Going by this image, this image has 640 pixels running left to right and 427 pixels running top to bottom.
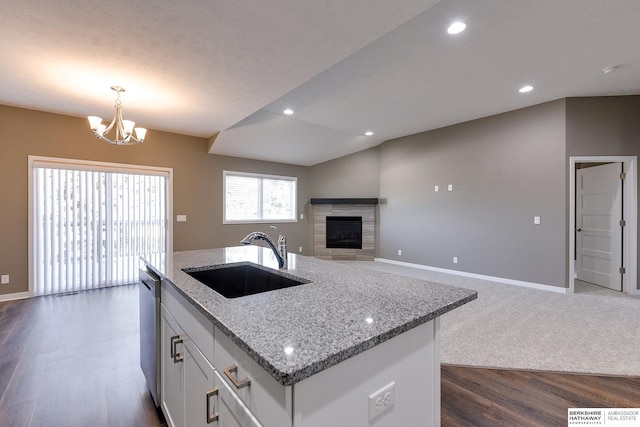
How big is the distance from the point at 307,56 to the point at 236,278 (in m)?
2.05

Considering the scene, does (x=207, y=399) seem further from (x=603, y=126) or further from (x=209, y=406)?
(x=603, y=126)

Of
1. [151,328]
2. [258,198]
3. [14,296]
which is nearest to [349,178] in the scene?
[258,198]

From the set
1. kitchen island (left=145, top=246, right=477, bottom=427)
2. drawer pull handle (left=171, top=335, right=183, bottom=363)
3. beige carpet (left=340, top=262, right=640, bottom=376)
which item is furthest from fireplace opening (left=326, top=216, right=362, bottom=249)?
drawer pull handle (left=171, top=335, right=183, bottom=363)

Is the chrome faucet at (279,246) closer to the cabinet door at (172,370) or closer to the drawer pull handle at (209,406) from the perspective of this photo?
the cabinet door at (172,370)

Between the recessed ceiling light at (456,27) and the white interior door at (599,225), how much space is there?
382 cm

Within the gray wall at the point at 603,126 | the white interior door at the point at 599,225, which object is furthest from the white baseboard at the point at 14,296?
the white interior door at the point at 599,225

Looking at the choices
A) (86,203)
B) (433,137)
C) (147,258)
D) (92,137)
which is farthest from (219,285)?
(433,137)

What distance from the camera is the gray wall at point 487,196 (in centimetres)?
434

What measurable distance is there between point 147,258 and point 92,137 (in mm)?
3568

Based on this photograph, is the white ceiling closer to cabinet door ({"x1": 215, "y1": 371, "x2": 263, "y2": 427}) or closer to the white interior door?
the white interior door

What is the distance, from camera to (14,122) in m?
3.89

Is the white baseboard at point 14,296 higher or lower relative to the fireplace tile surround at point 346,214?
lower

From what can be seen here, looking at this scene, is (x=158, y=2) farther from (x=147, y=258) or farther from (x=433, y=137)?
(x=433, y=137)

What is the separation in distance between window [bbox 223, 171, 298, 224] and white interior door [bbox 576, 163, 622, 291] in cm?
574
